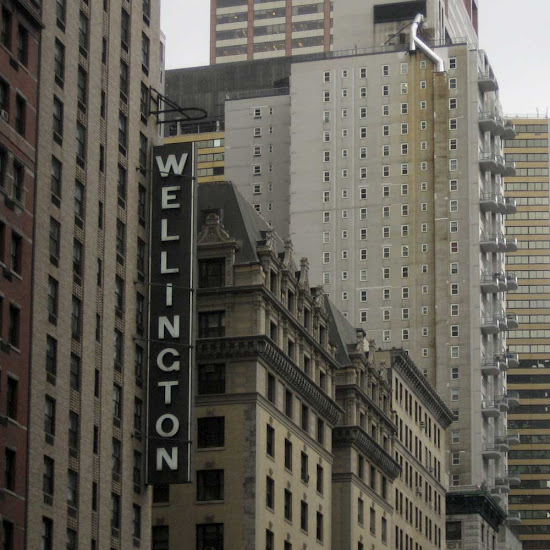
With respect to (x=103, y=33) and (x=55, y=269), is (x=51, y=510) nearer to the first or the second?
(x=55, y=269)

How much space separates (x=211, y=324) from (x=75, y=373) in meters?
26.8

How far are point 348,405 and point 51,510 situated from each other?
56.1 metres

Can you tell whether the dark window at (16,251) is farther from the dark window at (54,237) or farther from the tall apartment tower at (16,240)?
the dark window at (54,237)

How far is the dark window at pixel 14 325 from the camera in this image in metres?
79.9

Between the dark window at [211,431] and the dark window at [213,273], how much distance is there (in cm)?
948

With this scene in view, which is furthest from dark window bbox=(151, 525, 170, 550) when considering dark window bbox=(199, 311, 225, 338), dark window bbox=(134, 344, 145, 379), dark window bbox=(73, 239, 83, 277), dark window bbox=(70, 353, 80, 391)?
dark window bbox=(73, 239, 83, 277)

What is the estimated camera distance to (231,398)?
112 metres

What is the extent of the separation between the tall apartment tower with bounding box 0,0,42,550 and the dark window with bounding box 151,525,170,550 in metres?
31.0

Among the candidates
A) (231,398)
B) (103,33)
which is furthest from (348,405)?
(103,33)

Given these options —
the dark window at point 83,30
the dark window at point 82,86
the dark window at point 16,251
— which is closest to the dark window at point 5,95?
the dark window at point 16,251

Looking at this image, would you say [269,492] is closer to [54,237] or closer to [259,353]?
[259,353]

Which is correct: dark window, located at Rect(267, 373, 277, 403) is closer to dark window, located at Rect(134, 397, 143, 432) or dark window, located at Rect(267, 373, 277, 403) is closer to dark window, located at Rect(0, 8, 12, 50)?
dark window, located at Rect(134, 397, 143, 432)

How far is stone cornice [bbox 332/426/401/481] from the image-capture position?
443 ft

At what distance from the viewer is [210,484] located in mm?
110750
